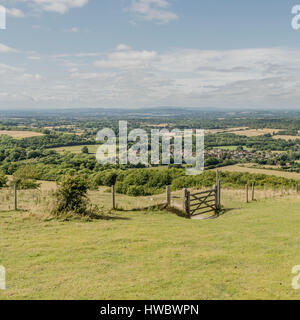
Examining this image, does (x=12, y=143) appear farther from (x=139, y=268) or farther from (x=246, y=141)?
(x=139, y=268)

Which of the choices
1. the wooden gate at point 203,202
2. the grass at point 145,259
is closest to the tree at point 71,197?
the grass at point 145,259

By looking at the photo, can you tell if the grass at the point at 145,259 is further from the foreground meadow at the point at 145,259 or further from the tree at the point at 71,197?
the tree at the point at 71,197

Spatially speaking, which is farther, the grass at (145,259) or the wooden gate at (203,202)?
the wooden gate at (203,202)

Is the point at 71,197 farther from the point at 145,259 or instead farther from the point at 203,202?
the point at 203,202

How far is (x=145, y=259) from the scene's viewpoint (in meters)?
7.97

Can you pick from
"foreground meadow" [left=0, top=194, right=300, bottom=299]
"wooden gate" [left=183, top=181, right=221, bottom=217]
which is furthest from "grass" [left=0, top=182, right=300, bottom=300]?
"wooden gate" [left=183, top=181, right=221, bottom=217]

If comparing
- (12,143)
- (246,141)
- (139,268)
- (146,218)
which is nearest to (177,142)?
(246,141)

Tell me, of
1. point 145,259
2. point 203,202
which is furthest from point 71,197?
point 203,202

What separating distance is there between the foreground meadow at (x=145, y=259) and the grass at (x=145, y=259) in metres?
0.02

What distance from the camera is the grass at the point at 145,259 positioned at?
19.6 feet

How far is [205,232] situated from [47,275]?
6.67 m

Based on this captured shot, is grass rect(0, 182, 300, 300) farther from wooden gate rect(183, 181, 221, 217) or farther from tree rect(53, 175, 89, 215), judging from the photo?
wooden gate rect(183, 181, 221, 217)
